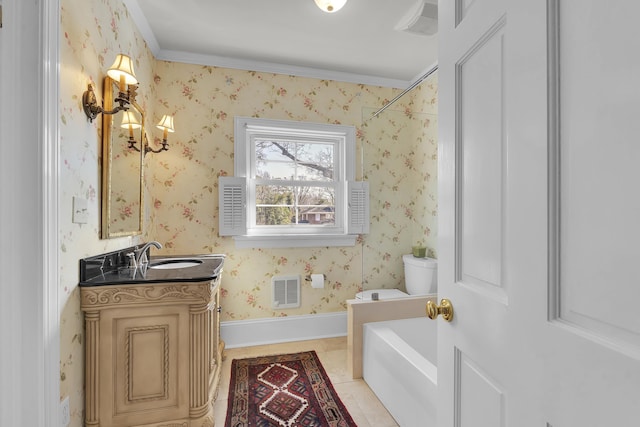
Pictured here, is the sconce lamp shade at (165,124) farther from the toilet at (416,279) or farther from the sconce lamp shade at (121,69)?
the toilet at (416,279)

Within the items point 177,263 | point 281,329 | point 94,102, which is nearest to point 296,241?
point 281,329

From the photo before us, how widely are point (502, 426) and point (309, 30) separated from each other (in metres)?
2.45

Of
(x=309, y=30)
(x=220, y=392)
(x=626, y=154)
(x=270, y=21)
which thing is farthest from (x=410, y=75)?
(x=220, y=392)

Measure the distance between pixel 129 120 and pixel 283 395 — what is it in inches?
77.5

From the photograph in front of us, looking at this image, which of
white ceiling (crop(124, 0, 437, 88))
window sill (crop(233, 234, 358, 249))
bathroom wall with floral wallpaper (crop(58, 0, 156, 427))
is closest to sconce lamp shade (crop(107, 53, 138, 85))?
bathroom wall with floral wallpaper (crop(58, 0, 156, 427))

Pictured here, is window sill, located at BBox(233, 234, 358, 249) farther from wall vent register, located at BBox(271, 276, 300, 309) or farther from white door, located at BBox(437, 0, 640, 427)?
white door, located at BBox(437, 0, 640, 427)

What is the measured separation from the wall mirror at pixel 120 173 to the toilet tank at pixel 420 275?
2.02 m

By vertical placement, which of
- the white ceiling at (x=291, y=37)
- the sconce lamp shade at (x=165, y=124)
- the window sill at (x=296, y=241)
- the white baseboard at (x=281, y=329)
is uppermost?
the white ceiling at (x=291, y=37)

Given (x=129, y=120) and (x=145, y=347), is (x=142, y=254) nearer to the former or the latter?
(x=145, y=347)

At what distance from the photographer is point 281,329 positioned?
271cm

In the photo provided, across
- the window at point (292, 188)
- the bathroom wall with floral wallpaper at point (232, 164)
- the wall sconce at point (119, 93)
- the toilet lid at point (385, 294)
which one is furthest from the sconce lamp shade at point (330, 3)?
the toilet lid at point (385, 294)

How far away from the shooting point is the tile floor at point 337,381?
1.70 metres

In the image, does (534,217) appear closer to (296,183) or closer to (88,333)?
(88,333)

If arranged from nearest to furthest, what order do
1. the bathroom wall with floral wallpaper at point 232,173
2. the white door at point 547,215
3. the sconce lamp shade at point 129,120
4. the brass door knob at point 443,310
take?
the white door at point 547,215 < the brass door knob at point 443,310 < the sconce lamp shade at point 129,120 < the bathroom wall with floral wallpaper at point 232,173
